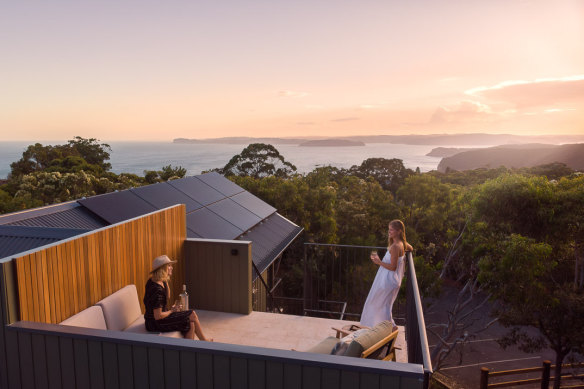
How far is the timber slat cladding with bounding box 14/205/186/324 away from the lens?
3293mm

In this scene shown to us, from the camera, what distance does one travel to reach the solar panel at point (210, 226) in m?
7.20

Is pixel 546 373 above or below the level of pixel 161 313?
below

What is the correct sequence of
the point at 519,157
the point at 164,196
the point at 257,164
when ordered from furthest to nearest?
the point at 519,157, the point at 257,164, the point at 164,196

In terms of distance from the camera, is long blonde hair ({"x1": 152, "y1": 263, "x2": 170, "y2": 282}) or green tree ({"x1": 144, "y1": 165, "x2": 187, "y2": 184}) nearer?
long blonde hair ({"x1": 152, "y1": 263, "x2": 170, "y2": 282})

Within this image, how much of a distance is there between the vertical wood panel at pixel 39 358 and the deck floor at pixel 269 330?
2.53 m

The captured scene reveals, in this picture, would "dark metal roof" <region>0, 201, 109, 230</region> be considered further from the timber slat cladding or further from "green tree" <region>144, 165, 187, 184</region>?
"green tree" <region>144, 165, 187, 184</region>

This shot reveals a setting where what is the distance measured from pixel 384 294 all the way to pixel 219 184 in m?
6.70

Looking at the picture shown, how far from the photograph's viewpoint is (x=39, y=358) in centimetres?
312

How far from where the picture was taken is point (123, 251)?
15.6ft

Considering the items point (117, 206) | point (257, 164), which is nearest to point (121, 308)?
point (117, 206)

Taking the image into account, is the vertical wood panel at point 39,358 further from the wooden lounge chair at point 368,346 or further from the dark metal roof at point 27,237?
the wooden lounge chair at point 368,346

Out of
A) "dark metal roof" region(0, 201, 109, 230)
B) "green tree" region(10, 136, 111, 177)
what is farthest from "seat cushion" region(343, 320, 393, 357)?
"green tree" region(10, 136, 111, 177)

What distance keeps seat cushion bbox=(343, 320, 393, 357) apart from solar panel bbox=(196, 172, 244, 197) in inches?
282

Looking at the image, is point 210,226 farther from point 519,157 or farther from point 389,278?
point 519,157
